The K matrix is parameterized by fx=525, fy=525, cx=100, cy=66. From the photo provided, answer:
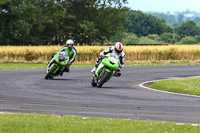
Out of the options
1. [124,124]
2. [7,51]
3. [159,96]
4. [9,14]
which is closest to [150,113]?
[124,124]

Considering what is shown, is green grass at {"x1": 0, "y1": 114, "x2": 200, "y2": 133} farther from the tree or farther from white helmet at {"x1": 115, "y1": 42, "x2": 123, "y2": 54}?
the tree

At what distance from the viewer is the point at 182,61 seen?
41375 millimetres

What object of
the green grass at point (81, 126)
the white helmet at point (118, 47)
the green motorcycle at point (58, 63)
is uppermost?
the white helmet at point (118, 47)

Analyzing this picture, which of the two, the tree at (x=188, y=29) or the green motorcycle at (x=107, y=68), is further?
the tree at (x=188, y=29)

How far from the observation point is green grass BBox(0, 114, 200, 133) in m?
9.12

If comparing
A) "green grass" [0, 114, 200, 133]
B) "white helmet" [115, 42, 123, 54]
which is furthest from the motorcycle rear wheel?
"green grass" [0, 114, 200, 133]

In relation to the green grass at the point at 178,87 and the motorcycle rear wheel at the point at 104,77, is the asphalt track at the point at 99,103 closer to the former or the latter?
the motorcycle rear wheel at the point at 104,77

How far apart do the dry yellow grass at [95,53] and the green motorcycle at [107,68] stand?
67.2ft

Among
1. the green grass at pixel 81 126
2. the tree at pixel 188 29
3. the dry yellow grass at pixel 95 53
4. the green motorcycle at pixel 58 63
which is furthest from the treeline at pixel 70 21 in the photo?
the tree at pixel 188 29

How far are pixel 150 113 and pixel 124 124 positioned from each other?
2015mm

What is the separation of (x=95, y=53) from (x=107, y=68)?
21597mm

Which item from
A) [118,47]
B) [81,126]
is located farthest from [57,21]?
[81,126]

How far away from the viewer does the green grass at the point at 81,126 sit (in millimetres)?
9117

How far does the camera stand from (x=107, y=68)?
18.6 meters
